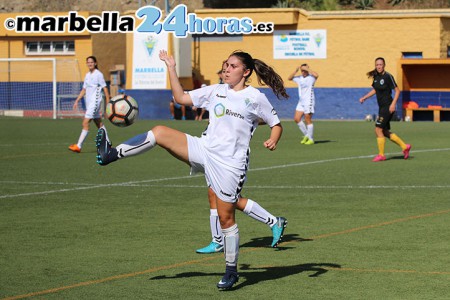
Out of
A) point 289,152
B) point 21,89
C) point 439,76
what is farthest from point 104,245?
point 21,89

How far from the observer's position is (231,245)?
9539 millimetres

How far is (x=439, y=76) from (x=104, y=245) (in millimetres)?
41504

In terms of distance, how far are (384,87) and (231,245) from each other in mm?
15772

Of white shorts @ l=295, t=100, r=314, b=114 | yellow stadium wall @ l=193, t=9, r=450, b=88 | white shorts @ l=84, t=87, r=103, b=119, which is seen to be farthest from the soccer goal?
white shorts @ l=84, t=87, r=103, b=119

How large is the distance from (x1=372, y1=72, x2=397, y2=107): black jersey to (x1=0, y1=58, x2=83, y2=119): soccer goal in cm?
3276

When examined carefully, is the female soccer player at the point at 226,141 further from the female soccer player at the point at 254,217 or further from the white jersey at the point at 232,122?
the female soccer player at the point at 254,217

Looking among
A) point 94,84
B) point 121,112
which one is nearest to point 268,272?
point 121,112

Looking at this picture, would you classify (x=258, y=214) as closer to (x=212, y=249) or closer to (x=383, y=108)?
(x=212, y=249)

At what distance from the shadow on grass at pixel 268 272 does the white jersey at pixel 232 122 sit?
1053 mm

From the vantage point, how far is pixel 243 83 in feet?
32.4

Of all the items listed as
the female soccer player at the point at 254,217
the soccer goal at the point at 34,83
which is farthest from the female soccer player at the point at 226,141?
the soccer goal at the point at 34,83

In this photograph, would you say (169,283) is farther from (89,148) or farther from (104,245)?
(89,148)

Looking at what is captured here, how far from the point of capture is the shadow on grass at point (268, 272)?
994cm

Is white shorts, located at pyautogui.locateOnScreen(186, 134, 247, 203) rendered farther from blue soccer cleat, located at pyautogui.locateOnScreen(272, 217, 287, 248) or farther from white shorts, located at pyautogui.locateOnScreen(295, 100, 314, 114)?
white shorts, located at pyautogui.locateOnScreen(295, 100, 314, 114)
